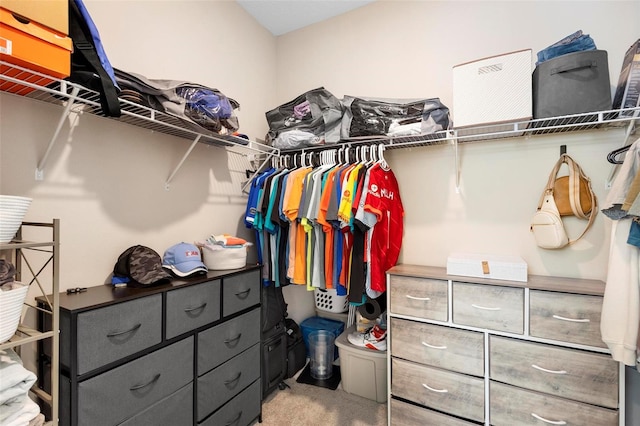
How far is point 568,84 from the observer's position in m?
1.43

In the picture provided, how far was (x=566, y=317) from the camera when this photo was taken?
4.47 ft

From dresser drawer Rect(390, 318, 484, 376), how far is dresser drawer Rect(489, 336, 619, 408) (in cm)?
8

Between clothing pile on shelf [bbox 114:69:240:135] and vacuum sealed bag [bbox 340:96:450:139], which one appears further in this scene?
vacuum sealed bag [bbox 340:96:450:139]

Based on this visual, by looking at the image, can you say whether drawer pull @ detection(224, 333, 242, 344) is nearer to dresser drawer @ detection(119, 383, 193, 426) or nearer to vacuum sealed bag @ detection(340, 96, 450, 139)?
dresser drawer @ detection(119, 383, 193, 426)

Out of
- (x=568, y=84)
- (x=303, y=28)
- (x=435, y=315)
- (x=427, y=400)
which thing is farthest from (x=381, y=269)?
(x=303, y=28)

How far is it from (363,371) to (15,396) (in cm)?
180

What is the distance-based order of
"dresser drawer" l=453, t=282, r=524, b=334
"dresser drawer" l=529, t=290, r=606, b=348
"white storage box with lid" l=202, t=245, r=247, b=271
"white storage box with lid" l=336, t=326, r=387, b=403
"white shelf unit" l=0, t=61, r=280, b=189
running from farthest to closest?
"white storage box with lid" l=336, t=326, r=387, b=403, "white storage box with lid" l=202, t=245, r=247, b=271, "dresser drawer" l=453, t=282, r=524, b=334, "dresser drawer" l=529, t=290, r=606, b=348, "white shelf unit" l=0, t=61, r=280, b=189

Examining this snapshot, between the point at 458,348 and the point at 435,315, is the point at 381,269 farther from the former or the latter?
the point at 458,348

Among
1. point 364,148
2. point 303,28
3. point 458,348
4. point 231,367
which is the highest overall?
point 303,28

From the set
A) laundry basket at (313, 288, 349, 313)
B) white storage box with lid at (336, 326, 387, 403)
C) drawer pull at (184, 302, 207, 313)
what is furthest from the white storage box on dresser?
drawer pull at (184, 302, 207, 313)

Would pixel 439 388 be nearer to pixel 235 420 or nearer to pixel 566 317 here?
pixel 566 317

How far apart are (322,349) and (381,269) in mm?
969

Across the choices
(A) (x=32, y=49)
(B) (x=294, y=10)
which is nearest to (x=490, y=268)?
(A) (x=32, y=49)

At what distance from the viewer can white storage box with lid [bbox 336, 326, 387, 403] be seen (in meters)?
1.99
